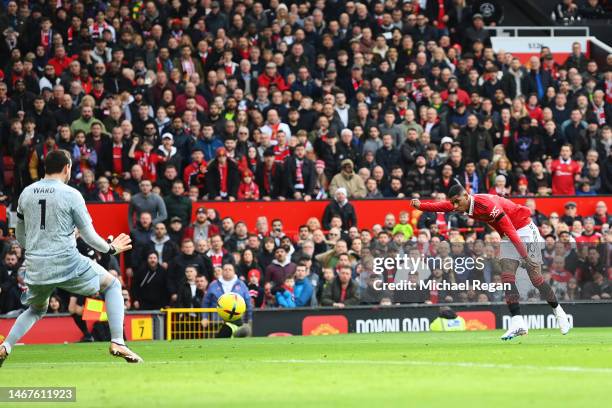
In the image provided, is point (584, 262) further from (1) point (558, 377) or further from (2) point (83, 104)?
(1) point (558, 377)

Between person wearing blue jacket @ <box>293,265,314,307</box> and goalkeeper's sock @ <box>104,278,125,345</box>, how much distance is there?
10107mm

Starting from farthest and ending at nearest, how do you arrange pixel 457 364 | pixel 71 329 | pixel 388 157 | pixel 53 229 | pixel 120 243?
pixel 388 157, pixel 71 329, pixel 120 243, pixel 53 229, pixel 457 364

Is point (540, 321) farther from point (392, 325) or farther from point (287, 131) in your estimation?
point (287, 131)

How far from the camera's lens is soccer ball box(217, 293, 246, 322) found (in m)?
19.7

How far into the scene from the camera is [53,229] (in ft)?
40.2

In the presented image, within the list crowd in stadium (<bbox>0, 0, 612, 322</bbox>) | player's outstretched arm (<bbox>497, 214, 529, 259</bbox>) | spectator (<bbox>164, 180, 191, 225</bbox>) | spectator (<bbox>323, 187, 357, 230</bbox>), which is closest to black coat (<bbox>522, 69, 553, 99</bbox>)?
crowd in stadium (<bbox>0, 0, 612, 322</bbox>)

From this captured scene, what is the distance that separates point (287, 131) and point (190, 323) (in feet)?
20.7

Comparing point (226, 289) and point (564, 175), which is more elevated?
point (564, 175)

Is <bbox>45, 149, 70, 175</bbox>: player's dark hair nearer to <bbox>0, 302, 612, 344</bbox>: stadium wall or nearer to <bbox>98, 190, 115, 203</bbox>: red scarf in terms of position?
<bbox>0, 302, 612, 344</bbox>: stadium wall

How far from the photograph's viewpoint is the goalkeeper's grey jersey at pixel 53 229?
12.2 m

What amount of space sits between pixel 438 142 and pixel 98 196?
7545 mm

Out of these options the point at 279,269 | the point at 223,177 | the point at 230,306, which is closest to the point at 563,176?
the point at 223,177

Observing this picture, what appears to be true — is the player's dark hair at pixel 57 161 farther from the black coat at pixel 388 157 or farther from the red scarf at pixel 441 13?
the red scarf at pixel 441 13

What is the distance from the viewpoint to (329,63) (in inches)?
1142
